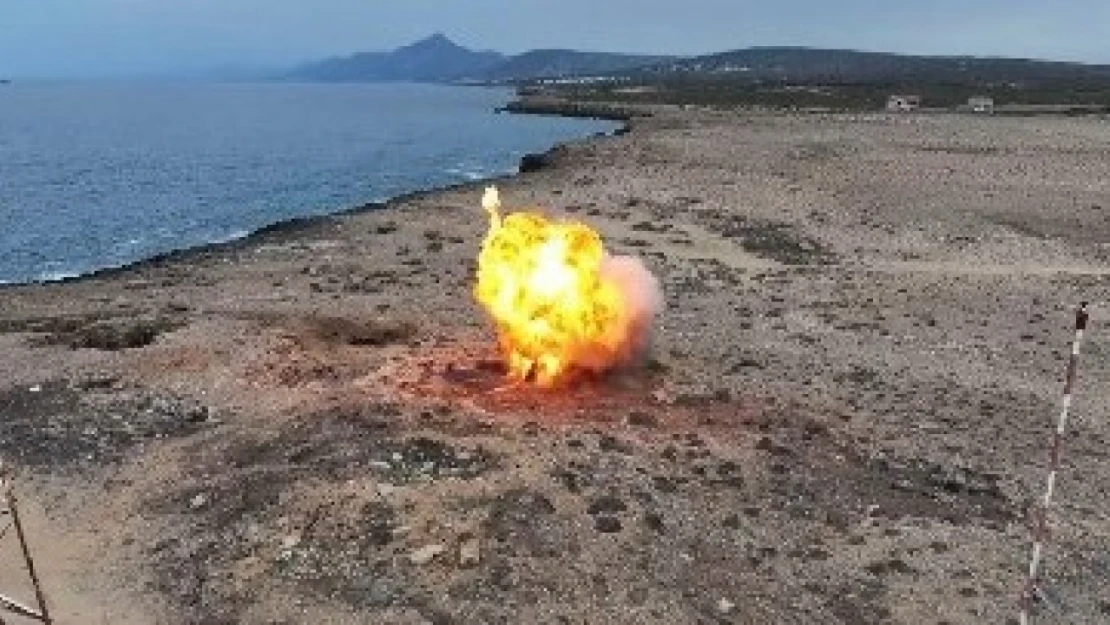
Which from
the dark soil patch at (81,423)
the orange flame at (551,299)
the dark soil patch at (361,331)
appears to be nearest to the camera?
the dark soil patch at (81,423)

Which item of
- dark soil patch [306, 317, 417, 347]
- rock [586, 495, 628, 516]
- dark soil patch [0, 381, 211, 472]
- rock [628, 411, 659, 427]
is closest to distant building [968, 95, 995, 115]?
dark soil patch [306, 317, 417, 347]

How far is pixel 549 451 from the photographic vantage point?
2461 centimetres

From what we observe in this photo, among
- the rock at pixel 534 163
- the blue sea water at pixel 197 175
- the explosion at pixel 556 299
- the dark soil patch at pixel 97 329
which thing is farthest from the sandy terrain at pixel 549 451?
the rock at pixel 534 163

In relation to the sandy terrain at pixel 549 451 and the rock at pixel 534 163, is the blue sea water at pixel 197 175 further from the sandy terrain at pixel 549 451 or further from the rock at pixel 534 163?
the sandy terrain at pixel 549 451

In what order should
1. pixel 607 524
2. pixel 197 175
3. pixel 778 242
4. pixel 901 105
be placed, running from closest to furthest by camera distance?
1. pixel 607 524
2. pixel 778 242
3. pixel 197 175
4. pixel 901 105

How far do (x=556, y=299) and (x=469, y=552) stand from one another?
800 cm

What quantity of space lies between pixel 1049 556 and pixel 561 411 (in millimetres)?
10244

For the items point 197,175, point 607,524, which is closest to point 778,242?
point 607,524

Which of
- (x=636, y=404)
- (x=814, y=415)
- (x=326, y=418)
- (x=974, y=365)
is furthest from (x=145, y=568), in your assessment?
(x=974, y=365)

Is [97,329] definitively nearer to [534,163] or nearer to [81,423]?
[81,423]

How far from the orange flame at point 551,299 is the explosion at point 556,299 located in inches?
0.9

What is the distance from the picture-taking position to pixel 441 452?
24.4 meters

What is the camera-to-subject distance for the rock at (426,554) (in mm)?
20922

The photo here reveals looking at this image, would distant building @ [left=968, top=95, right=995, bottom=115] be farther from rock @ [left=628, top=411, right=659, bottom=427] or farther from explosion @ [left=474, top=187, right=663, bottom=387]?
rock @ [left=628, top=411, right=659, bottom=427]
